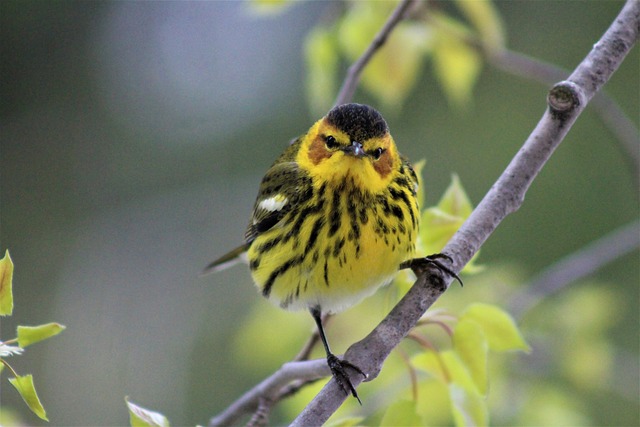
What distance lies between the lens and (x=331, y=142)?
220 centimetres

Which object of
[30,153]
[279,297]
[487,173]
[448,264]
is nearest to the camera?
[448,264]

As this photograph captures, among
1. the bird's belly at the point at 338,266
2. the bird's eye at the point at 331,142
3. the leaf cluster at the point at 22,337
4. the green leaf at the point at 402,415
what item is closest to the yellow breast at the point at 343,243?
the bird's belly at the point at 338,266

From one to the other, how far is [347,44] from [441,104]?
14.8 feet

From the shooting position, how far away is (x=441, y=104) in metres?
6.79

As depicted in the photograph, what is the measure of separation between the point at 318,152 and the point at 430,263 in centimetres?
58

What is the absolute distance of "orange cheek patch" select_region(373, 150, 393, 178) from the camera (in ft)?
7.04

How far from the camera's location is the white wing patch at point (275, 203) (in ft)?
7.46

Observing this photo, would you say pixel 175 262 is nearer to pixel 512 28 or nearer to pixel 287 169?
pixel 512 28

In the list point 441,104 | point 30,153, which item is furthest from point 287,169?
point 30,153

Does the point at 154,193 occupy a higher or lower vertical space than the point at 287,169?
lower

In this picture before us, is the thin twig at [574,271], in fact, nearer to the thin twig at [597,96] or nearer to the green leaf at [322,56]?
the thin twig at [597,96]

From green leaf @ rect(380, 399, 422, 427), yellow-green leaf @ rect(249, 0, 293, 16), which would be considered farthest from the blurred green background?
green leaf @ rect(380, 399, 422, 427)

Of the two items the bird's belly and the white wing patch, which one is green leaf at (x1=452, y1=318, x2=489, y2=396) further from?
the white wing patch

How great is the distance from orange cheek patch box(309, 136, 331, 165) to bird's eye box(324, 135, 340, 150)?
0.01m
